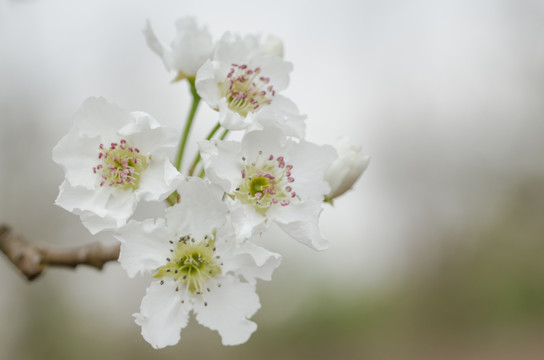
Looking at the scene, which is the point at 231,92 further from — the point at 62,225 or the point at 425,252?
the point at 425,252

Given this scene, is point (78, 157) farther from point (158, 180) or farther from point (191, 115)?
point (191, 115)

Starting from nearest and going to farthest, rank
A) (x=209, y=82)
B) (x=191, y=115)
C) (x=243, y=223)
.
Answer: (x=243, y=223) < (x=209, y=82) < (x=191, y=115)

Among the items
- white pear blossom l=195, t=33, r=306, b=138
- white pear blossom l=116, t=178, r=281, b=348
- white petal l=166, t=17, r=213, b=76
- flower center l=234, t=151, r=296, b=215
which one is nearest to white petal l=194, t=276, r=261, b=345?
white pear blossom l=116, t=178, r=281, b=348

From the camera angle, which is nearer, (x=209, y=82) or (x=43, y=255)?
(x=209, y=82)

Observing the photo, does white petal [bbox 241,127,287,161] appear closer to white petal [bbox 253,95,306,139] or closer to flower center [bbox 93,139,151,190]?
white petal [bbox 253,95,306,139]

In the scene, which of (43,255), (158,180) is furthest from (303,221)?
(43,255)

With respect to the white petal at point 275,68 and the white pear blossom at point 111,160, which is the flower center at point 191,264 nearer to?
the white pear blossom at point 111,160
